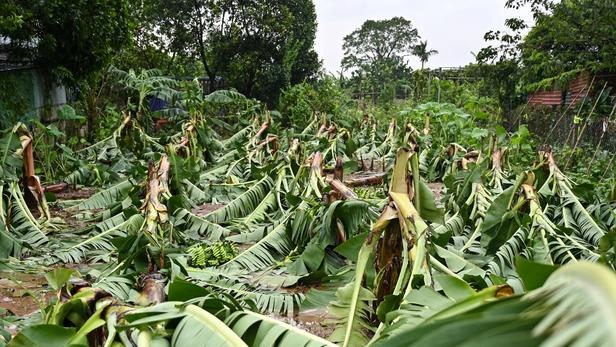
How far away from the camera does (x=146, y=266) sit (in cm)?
308

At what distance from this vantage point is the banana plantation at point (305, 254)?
26.3 inches

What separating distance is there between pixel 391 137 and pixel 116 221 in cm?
638

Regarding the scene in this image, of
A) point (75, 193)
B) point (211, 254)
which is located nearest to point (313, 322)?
point (211, 254)

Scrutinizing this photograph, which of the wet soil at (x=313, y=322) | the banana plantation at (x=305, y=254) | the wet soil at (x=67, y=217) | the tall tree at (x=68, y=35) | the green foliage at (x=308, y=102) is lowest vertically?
the wet soil at (x=313, y=322)

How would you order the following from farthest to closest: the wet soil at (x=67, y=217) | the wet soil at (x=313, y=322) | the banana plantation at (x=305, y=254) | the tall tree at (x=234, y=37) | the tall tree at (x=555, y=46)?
1. the tall tree at (x=234, y=37)
2. the tall tree at (x=555, y=46)
3. the wet soil at (x=67, y=217)
4. the wet soil at (x=313, y=322)
5. the banana plantation at (x=305, y=254)

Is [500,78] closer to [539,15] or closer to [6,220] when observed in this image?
[539,15]

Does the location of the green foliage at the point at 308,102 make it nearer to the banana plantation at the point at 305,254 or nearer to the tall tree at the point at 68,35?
the tall tree at the point at 68,35

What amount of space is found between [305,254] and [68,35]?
739 cm

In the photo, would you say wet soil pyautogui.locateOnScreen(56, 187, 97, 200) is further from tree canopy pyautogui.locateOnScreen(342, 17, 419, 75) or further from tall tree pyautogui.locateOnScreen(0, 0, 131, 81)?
tree canopy pyautogui.locateOnScreen(342, 17, 419, 75)

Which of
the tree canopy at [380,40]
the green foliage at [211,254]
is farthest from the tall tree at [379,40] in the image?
the green foliage at [211,254]

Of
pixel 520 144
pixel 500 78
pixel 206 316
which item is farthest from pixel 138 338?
pixel 500 78

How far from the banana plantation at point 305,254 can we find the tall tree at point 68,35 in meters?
2.15

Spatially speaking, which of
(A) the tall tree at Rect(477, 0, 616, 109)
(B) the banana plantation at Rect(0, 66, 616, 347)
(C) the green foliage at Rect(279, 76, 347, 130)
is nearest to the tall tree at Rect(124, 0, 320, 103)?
(C) the green foliage at Rect(279, 76, 347, 130)

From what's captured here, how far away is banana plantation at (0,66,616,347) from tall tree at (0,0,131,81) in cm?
215
